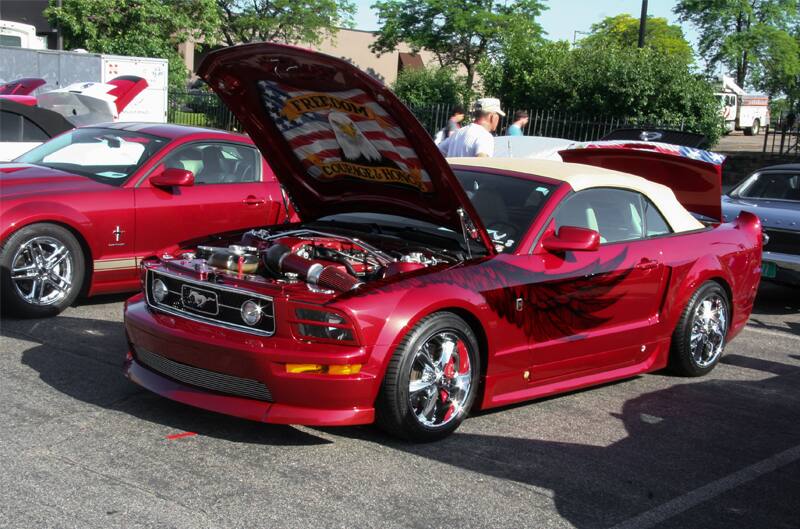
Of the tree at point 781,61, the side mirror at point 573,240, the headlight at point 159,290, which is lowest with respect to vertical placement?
the headlight at point 159,290

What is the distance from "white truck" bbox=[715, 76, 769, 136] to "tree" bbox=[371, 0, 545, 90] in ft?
32.9

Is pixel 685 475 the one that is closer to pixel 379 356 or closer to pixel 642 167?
pixel 379 356

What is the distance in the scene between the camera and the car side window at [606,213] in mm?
5991

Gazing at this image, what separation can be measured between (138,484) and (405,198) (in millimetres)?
2340

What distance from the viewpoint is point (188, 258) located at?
5680 mm

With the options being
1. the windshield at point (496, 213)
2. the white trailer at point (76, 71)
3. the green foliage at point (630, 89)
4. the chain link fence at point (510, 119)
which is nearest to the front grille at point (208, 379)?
the windshield at point (496, 213)

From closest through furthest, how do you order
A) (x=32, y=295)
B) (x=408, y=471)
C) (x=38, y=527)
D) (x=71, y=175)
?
(x=38, y=527)
(x=408, y=471)
(x=32, y=295)
(x=71, y=175)

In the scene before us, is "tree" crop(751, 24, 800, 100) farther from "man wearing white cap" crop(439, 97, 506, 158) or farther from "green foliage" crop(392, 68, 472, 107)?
"man wearing white cap" crop(439, 97, 506, 158)

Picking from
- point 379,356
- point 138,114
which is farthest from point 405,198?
point 138,114

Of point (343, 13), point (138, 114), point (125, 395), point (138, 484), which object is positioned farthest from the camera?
point (343, 13)

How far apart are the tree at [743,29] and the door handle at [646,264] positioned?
147 feet

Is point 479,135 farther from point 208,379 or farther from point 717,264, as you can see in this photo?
point 208,379

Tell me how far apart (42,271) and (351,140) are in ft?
9.98

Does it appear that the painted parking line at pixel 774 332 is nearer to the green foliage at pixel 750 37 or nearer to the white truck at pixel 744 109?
the white truck at pixel 744 109
